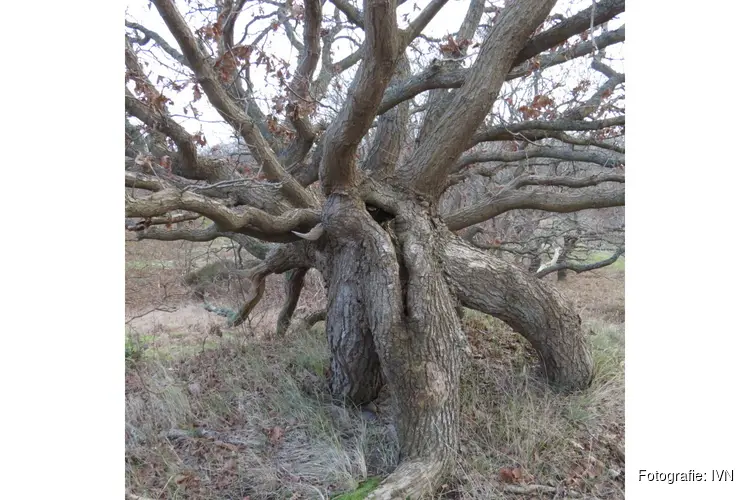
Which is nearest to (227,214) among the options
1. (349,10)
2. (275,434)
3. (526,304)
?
(275,434)

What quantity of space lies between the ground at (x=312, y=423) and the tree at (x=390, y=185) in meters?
0.25

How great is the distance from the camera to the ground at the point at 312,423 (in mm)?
2658

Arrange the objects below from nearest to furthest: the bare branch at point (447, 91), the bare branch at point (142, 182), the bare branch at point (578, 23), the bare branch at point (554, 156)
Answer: the bare branch at point (142, 182) → the bare branch at point (578, 23) → the bare branch at point (447, 91) → the bare branch at point (554, 156)

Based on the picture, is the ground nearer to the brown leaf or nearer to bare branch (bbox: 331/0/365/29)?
the brown leaf

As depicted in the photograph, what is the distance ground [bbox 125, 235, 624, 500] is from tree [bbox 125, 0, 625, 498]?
25 cm

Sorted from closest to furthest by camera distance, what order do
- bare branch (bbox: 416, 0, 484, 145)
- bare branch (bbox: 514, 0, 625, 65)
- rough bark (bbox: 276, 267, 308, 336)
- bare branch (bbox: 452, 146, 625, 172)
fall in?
bare branch (bbox: 514, 0, 625, 65)
bare branch (bbox: 416, 0, 484, 145)
bare branch (bbox: 452, 146, 625, 172)
rough bark (bbox: 276, 267, 308, 336)

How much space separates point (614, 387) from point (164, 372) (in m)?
3.87

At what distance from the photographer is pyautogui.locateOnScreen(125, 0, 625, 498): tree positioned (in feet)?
8.81

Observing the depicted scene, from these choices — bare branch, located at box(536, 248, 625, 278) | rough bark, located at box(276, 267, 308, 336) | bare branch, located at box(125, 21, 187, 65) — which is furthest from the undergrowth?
bare branch, located at box(125, 21, 187, 65)

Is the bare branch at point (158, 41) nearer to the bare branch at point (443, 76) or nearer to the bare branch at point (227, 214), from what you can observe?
the bare branch at point (227, 214)

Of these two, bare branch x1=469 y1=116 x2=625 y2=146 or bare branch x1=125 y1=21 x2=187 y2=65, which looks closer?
bare branch x1=469 y1=116 x2=625 y2=146

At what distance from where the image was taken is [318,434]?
3.11m

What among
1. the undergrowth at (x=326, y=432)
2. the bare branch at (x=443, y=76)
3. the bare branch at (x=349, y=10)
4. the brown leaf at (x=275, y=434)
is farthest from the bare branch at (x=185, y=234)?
the bare branch at (x=349, y=10)
